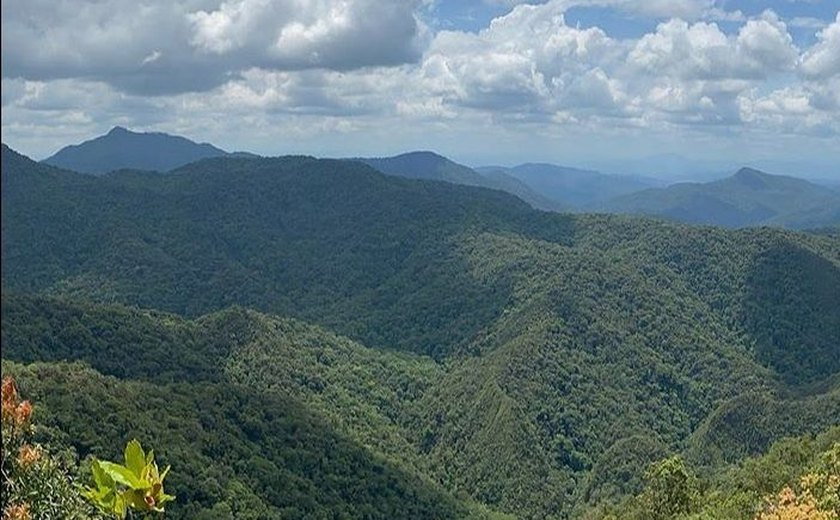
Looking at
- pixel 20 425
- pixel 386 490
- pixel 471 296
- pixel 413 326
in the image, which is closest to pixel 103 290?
pixel 413 326

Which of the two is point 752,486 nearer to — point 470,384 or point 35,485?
point 35,485

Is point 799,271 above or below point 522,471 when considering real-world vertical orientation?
above

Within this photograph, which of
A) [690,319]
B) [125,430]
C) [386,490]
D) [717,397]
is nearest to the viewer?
[125,430]

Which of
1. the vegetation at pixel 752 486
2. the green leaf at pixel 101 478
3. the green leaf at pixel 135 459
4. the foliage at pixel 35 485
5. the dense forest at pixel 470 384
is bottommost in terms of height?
the dense forest at pixel 470 384

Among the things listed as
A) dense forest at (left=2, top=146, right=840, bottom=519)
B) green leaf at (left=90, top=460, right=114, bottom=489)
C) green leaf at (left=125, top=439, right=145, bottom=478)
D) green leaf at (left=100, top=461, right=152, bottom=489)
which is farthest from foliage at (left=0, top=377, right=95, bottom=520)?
dense forest at (left=2, top=146, right=840, bottom=519)

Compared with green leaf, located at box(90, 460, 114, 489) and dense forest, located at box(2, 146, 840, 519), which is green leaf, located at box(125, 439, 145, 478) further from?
dense forest, located at box(2, 146, 840, 519)

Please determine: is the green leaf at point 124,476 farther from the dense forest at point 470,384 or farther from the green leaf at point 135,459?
the dense forest at point 470,384

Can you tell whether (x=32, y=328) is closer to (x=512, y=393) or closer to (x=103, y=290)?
(x=512, y=393)

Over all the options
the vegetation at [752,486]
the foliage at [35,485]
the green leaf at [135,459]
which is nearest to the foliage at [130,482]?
the green leaf at [135,459]
